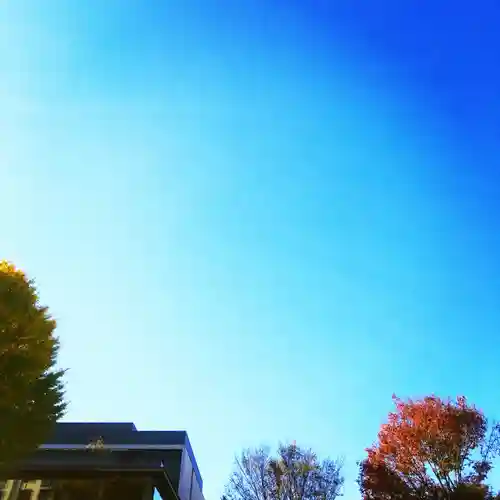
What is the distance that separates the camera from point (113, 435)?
2802 cm

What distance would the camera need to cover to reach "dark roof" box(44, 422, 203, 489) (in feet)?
87.8

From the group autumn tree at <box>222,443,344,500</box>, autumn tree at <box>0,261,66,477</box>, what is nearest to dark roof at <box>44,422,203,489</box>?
autumn tree at <box>222,443,344,500</box>

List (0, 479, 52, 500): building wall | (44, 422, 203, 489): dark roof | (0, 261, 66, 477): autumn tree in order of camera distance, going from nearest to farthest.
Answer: (0, 261, 66, 477): autumn tree → (0, 479, 52, 500): building wall → (44, 422, 203, 489): dark roof

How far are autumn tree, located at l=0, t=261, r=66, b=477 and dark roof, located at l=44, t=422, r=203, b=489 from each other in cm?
1658

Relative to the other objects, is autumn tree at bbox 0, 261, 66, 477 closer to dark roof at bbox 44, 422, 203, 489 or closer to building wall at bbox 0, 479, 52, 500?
building wall at bbox 0, 479, 52, 500

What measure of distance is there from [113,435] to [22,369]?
784 inches

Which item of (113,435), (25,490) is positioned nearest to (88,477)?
(25,490)

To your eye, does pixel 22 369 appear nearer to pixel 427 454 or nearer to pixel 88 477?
pixel 88 477

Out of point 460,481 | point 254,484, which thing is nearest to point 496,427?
point 460,481

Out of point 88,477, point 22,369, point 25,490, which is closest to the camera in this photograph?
point 22,369

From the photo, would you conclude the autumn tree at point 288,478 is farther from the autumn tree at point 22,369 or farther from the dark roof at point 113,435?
the autumn tree at point 22,369

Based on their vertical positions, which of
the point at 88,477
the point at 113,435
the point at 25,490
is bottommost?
the point at 25,490

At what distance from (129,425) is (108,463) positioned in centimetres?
1578

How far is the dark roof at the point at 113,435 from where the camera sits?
2677cm
